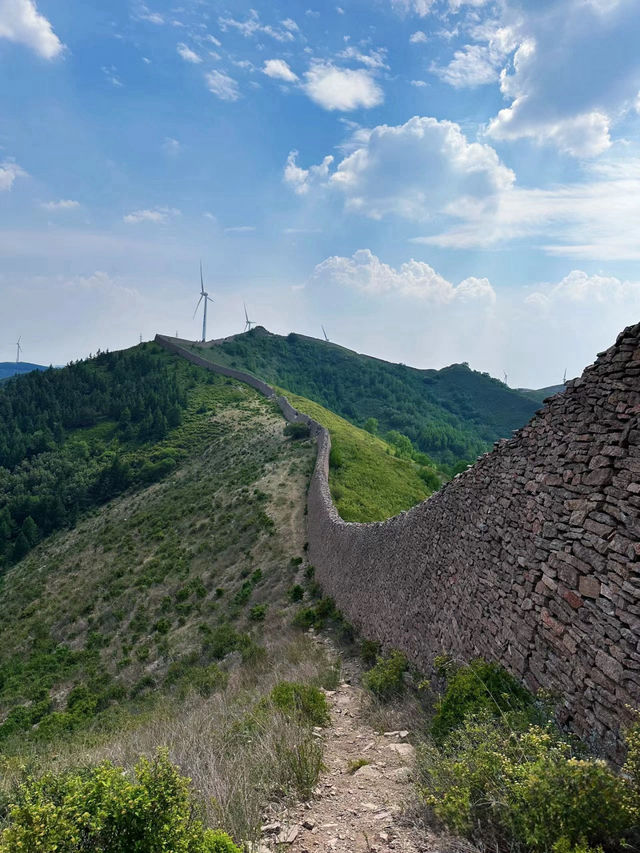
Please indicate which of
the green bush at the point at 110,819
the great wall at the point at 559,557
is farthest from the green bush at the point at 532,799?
the green bush at the point at 110,819

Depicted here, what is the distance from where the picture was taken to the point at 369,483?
34562 millimetres

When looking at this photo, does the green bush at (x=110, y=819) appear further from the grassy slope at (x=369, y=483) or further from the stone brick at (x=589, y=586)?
the grassy slope at (x=369, y=483)

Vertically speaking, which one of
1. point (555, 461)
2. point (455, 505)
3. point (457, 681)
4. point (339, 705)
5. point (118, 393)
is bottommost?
point (339, 705)

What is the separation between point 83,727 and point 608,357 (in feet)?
55.6

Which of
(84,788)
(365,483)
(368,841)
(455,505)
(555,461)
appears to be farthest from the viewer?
(365,483)

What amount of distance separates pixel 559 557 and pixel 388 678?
16.4 feet

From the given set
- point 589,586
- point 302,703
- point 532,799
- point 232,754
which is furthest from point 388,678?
point 532,799

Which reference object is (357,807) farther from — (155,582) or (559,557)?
(155,582)

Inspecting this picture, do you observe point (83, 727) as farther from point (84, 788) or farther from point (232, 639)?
point (84, 788)

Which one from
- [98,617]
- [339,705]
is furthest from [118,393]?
[339,705]

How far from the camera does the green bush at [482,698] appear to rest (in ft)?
19.0

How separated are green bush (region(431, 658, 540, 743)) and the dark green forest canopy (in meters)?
50.2

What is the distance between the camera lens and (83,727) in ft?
48.9

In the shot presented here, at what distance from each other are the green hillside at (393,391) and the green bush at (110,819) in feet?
298
